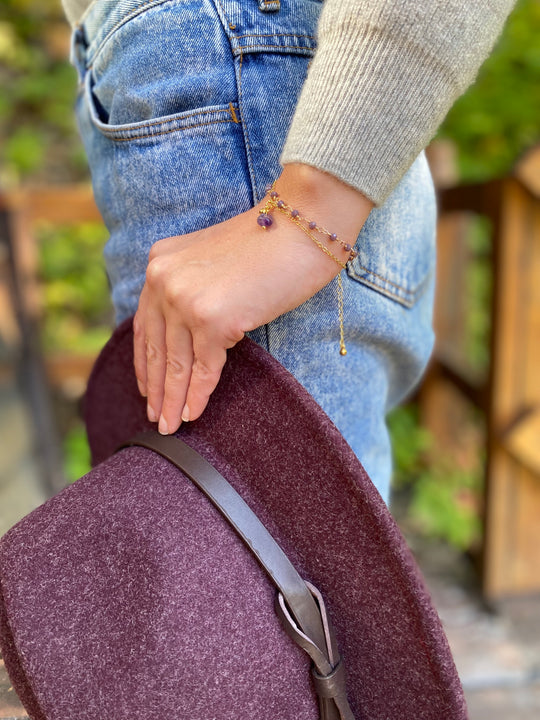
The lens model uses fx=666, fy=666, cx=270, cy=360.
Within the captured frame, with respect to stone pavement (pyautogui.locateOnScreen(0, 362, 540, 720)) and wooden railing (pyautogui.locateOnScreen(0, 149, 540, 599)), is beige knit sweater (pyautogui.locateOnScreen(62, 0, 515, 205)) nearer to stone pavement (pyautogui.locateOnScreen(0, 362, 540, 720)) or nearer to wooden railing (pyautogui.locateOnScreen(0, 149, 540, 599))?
stone pavement (pyautogui.locateOnScreen(0, 362, 540, 720))

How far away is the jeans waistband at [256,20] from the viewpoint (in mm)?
684

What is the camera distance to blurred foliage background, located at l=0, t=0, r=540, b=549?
439 cm

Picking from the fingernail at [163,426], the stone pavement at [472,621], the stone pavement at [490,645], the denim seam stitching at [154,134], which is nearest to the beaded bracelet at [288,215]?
the denim seam stitching at [154,134]

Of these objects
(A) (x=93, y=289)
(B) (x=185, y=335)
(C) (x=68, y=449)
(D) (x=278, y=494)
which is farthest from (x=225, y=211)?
(A) (x=93, y=289)

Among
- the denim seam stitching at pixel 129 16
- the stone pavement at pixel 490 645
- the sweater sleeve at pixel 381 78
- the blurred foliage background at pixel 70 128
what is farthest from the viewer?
the blurred foliage background at pixel 70 128

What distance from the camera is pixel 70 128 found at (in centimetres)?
457

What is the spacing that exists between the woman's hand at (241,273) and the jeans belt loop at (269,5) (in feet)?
0.61

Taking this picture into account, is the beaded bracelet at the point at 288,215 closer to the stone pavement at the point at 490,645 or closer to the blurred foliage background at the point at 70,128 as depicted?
the stone pavement at the point at 490,645

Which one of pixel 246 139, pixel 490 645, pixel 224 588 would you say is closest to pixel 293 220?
pixel 246 139

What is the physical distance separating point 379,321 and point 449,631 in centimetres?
199

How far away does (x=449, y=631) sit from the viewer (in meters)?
2.40

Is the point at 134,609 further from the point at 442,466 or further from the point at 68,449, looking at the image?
the point at 68,449

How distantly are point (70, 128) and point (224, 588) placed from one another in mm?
4539

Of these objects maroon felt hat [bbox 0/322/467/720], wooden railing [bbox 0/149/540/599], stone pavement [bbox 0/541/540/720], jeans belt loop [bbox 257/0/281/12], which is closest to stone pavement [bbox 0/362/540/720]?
stone pavement [bbox 0/541/540/720]
